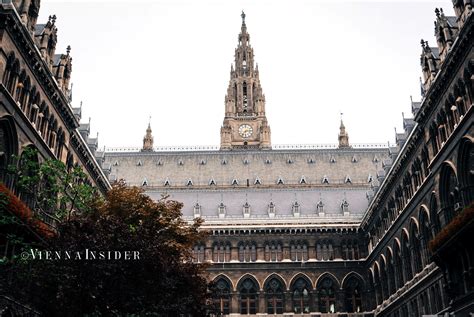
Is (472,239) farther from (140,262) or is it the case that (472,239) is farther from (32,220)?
(32,220)

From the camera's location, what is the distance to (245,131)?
12281cm

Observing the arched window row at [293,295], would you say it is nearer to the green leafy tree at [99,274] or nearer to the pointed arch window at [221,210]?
the pointed arch window at [221,210]

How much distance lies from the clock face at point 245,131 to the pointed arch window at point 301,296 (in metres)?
54.6

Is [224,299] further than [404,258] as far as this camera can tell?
Yes

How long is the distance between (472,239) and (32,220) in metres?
23.5

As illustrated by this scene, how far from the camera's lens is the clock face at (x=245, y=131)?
12250cm

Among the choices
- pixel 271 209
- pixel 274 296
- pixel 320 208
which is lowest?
pixel 274 296

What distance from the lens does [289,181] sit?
320ft

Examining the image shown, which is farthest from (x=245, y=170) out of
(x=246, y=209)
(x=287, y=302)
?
(x=287, y=302)

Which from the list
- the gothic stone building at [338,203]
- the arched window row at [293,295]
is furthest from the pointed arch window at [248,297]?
the gothic stone building at [338,203]

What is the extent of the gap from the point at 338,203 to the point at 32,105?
166 ft

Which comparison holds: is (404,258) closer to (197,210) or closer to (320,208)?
(320,208)

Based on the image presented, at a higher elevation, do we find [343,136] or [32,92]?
[343,136]

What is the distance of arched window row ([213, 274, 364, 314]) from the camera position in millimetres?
70438
